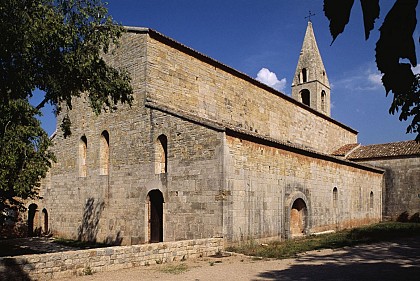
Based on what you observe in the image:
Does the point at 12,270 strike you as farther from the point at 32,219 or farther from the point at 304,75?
the point at 304,75

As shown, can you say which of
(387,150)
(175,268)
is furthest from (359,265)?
(387,150)

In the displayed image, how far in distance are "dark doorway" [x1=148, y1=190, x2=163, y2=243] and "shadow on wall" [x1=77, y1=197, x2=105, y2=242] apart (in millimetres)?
3150

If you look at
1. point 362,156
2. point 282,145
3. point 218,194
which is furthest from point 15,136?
point 362,156

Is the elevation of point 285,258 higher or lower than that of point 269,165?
lower

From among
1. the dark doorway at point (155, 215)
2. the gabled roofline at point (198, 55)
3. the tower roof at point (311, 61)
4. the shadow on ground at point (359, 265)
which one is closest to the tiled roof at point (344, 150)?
the tower roof at point (311, 61)

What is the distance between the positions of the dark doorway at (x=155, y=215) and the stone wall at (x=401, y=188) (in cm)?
1843

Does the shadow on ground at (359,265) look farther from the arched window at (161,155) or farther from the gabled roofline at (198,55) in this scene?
the gabled roofline at (198,55)

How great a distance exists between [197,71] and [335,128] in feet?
54.8

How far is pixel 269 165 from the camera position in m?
15.2

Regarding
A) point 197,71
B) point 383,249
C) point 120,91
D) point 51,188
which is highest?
point 197,71

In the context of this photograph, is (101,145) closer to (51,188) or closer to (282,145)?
(51,188)

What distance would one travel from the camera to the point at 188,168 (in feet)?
45.8

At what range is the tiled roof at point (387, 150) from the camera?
1028 inches

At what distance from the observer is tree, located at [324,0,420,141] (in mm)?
1602
